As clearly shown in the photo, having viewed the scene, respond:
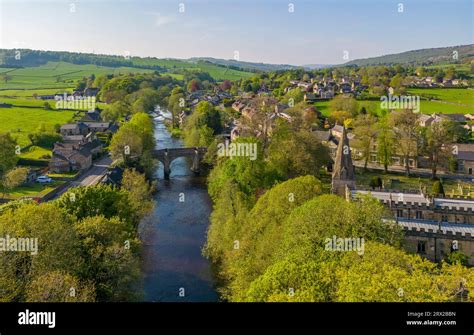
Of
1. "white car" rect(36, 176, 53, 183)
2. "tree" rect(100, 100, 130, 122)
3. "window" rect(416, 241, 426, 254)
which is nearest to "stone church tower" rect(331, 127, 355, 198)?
"window" rect(416, 241, 426, 254)

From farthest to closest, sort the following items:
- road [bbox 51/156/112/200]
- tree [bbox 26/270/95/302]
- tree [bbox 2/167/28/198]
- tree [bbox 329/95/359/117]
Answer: tree [bbox 329/95/359/117] < road [bbox 51/156/112/200] < tree [bbox 2/167/28/198] < tree [bbox 26/270/95/302]

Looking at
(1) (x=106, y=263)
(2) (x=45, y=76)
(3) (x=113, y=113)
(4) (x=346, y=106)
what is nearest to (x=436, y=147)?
(4) (x=346, y=106)

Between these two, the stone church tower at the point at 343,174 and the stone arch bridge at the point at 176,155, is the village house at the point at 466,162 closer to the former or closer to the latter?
the stone church tower at the point at 343,174

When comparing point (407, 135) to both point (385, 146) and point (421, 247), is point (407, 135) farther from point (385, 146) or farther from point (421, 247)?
point (421, 247)

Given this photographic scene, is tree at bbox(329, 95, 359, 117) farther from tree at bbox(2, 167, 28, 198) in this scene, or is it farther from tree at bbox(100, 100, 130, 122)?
tree at bbox(2, 167, 28, 198)

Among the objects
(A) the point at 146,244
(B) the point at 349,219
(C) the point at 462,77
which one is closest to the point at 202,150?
(A) the point at 146,244

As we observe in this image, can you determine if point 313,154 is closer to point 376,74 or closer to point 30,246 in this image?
point 30,246
